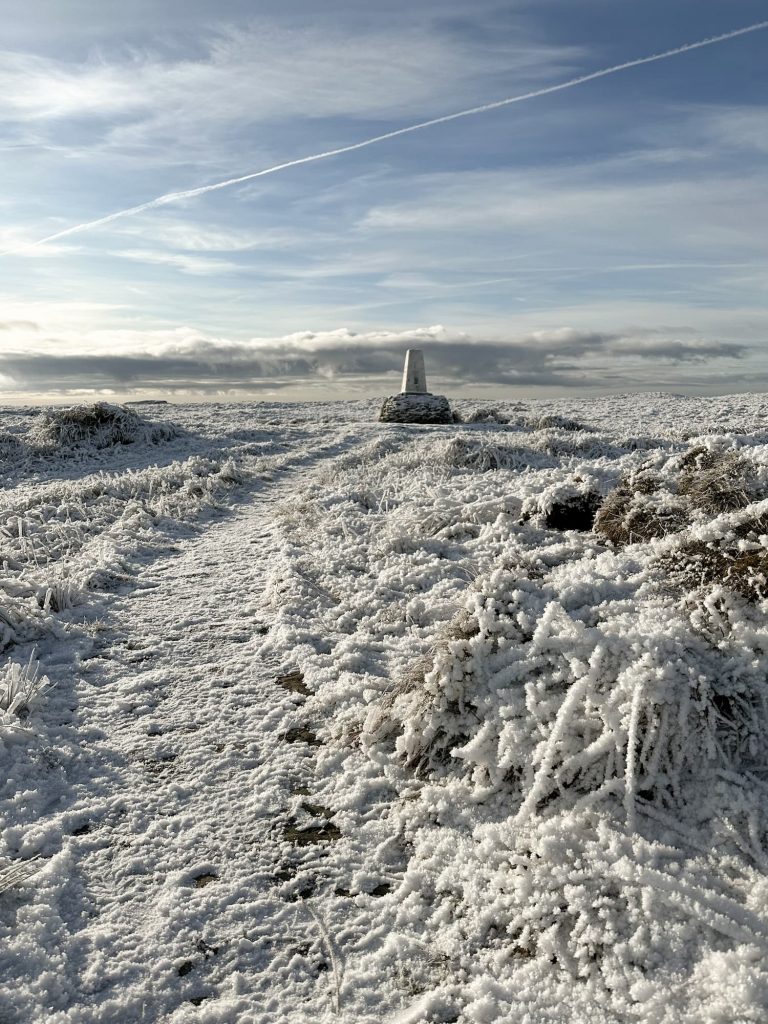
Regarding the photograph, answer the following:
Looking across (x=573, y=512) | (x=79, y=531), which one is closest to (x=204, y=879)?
(x=573, y=512)

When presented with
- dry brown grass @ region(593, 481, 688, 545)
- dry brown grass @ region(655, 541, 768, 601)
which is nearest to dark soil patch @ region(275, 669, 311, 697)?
dry brown grass @ region(655, 541, 768, 601)

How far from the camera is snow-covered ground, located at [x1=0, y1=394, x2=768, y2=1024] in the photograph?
2523 millimetres

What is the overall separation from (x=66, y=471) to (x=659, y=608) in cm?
1684

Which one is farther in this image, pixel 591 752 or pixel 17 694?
pixel 17 694

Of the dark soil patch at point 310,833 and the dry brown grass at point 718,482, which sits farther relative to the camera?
the dry brown grass at point 718,482

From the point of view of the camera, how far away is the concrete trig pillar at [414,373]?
26359 millimetres

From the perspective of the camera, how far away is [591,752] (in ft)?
10.2

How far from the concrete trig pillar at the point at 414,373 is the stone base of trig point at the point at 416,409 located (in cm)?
48

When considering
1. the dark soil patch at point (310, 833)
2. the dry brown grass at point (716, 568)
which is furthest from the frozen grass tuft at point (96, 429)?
the dry brown grass at point (716, 568)

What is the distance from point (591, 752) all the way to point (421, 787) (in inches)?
38.8

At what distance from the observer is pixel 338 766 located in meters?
3.92

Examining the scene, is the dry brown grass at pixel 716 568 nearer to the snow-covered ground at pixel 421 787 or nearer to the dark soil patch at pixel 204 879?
the snow-covered ground at pixel 421 787

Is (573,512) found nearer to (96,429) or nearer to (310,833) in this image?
(310,833)

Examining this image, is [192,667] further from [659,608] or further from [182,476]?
[182,476]
